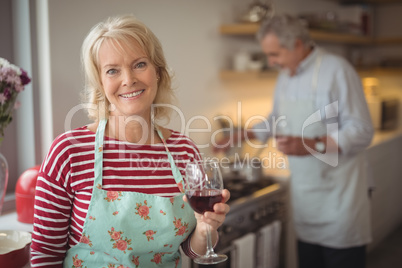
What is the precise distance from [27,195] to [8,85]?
0.45 meters

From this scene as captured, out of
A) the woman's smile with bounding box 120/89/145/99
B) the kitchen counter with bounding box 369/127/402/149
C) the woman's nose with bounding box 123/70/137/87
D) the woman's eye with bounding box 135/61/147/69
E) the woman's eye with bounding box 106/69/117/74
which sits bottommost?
the kitchen counter with bounding box 369/127/402/149

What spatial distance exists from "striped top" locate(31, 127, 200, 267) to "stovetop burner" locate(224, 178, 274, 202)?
3.73 ft

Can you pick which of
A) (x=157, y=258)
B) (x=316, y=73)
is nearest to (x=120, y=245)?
(x=157, y=258)

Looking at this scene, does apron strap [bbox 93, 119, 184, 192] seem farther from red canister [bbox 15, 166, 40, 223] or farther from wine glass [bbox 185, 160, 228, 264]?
red canister [bbox 15, 166, 40, 223]

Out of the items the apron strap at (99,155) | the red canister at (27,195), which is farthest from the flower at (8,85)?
the apron strap at (99,155)

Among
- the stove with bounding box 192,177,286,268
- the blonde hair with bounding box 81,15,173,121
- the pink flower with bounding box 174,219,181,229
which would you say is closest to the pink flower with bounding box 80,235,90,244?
the pink flower with bounding box 174,219,181,229

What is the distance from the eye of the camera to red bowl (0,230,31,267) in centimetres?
136

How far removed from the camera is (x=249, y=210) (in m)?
2.58

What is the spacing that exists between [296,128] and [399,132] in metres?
2.36

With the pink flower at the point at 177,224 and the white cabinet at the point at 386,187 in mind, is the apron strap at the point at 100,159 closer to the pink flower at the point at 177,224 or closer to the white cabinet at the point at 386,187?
the pink flower at the point at 177,224

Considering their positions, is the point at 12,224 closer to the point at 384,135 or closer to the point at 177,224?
the point at 177,224

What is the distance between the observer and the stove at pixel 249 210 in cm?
241

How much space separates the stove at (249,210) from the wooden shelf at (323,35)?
95 centimetres

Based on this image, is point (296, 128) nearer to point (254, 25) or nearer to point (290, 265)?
point (254, 25)
